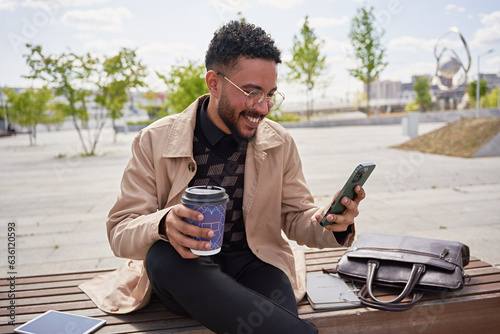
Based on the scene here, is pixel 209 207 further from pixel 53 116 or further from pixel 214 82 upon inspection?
pixel 53 116

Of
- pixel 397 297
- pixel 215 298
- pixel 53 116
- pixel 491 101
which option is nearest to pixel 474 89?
pixel 491 101

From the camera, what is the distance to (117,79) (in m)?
15.6

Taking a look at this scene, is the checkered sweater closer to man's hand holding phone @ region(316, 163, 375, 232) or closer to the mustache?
the mustache

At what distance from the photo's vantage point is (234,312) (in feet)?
5.38

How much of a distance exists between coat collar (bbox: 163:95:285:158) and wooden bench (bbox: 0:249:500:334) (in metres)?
0.77

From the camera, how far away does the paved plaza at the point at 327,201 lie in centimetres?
411

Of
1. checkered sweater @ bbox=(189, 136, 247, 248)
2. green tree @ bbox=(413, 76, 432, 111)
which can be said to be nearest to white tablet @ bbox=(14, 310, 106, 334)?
checkered sweater @ bbox=(189, 136, 247, 248)

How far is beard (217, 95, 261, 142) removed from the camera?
208 cm

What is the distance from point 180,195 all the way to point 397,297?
115 centimetres

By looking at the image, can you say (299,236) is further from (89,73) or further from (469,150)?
(89,73)

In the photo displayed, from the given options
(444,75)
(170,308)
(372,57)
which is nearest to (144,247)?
(170,308)

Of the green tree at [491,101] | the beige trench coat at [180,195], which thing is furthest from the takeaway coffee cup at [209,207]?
the green tree at [491,101]

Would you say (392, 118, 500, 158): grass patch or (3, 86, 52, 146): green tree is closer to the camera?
(392, 118, 500, 158): grass patch

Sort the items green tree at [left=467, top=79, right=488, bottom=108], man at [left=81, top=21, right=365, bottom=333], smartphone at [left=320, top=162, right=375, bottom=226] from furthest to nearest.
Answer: green tree at [left=467, top=79, right=488, bottom=108], man at [left=81, top=21, right=365, bottom=333], smartphone at [left=320, top=162, right=375, bottom=226]
